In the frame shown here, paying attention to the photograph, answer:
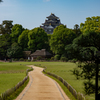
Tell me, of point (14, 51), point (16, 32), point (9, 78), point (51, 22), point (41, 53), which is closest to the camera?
point (9, 78)

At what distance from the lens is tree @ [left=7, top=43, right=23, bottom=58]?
9381cm

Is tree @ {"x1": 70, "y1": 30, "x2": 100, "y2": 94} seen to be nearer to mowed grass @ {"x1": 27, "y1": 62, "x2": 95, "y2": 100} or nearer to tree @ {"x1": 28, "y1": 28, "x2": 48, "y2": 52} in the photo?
mowed grass @ {"x1": 27, "y1": 62, "x2": 95, "y2": 100}

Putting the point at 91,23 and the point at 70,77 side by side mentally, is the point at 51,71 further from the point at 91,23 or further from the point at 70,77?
the point at 91,23

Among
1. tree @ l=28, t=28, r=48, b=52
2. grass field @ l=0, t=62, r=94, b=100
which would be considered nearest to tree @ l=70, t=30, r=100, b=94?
grass field @ l=0, t=62, r=94, b=100

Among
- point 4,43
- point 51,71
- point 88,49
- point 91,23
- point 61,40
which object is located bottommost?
point 51,71

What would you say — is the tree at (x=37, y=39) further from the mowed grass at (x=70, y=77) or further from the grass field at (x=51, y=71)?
the mowed grass at (x=70, y=77)

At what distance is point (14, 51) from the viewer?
3669 inches

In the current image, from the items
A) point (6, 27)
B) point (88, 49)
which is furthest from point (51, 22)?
point (88, 49)

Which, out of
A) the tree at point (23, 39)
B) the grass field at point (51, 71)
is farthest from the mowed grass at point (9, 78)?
the tree at point (23, 39)

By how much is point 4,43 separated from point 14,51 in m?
8.60

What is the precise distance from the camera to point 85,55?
10.1 metres

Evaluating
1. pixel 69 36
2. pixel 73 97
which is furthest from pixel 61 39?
pixel 73 97

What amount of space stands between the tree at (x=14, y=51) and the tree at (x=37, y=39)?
17.3ft

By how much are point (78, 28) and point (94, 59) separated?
307ft
